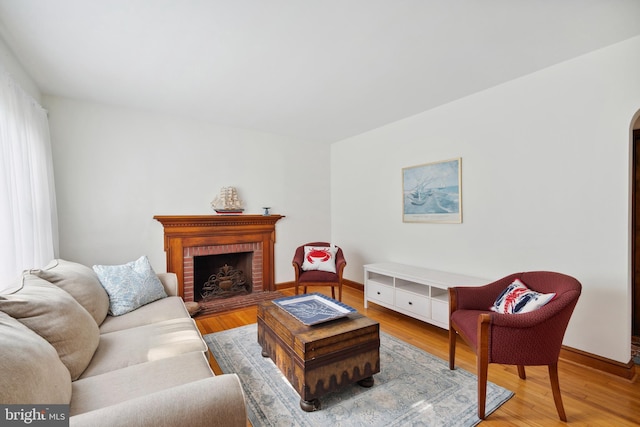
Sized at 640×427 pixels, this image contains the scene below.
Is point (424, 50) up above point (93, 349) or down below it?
above

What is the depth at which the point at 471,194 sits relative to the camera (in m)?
2.99

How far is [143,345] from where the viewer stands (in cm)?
171

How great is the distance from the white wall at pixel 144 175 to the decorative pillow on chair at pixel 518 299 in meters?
3.11

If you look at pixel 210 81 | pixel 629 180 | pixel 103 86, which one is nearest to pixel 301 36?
pixel 210 81

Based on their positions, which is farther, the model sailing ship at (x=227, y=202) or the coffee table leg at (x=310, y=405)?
the model sailing ship at (x=227, y=202)

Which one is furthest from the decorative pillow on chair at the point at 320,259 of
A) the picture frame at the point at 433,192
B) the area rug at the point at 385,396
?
the area rug at the point at 385,396

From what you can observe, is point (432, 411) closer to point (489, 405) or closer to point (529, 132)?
point (489, 405)

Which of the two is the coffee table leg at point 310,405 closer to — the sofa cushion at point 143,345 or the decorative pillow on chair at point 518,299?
the sofa cushion at point 143,345

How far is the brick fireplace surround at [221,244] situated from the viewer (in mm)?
3605

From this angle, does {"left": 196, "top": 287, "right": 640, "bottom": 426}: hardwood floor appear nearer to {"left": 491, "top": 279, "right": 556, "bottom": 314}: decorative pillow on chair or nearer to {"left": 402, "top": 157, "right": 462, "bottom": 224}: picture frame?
{"left": 491, "top": 279, "right": 556, "bottom": 314}: decorative pillow on chair

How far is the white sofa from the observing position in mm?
907

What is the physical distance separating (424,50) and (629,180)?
1811 mm

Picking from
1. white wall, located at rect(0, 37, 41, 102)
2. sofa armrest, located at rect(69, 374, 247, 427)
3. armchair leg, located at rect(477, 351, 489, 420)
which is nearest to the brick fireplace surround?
white wall, located at rect(0, 37, 41, 102)

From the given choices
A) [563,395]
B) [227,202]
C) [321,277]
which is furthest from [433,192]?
[227,202]
